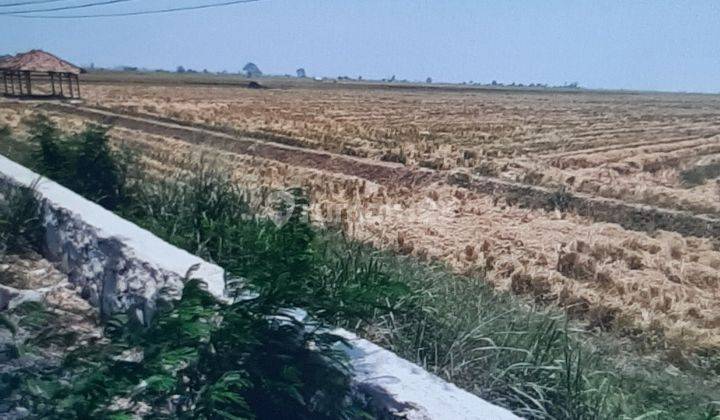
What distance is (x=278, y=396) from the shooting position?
2.95m

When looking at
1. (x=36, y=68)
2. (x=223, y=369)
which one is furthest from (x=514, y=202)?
(x=36, y=68)

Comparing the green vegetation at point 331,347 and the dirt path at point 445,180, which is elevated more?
the green vegetation at point 331,347

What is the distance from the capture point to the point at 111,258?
15.3 feet

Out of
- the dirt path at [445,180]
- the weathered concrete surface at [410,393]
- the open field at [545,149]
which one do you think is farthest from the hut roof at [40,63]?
the weathered concrete surface at [410,393]

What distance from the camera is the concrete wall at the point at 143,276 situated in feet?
8.68

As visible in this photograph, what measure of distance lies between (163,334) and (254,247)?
114 cm

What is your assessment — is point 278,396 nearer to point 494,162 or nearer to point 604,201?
point 604,201

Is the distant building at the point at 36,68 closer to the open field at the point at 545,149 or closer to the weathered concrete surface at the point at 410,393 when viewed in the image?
the open field at the point at 545,149

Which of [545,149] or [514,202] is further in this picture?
[545,149]

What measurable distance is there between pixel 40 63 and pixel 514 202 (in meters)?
41.1

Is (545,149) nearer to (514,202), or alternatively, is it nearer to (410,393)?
(514,202)

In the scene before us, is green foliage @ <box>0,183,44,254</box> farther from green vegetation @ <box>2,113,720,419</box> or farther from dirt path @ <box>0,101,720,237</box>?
dirt path @ <box>0,101,720,237</box>

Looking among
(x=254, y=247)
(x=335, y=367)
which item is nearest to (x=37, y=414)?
(x=335, y=367)

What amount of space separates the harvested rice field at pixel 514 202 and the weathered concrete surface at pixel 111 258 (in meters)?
1.53
